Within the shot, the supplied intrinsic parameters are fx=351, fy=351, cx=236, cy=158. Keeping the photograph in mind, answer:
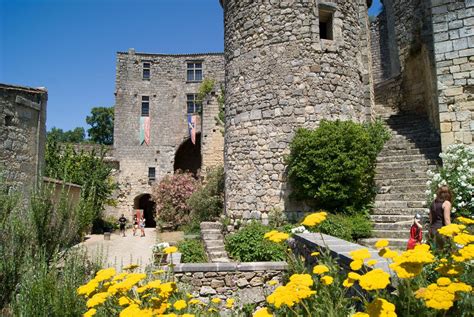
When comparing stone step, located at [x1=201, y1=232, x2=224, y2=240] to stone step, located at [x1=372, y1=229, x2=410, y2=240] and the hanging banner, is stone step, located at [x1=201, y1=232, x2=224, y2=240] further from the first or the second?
the hanging banner

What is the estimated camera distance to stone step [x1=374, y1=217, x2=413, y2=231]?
7094 millimetres

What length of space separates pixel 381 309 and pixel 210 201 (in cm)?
1143

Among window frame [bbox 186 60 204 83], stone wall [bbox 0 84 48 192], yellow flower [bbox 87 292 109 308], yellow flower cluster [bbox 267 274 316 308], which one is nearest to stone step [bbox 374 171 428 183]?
yellow flower cluster [bbox 267 274 316 308]

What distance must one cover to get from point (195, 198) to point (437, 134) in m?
8.96

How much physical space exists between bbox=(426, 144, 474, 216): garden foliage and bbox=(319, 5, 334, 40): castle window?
4.10m

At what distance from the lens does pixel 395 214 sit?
7695 millimetres

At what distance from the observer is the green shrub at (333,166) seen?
25.5ft

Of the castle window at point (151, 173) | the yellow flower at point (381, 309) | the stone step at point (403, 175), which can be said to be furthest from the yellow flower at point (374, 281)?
the castle window at point (151, 173)

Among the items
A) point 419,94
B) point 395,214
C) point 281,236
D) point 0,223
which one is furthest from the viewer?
point 419,94

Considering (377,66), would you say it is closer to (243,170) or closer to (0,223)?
(243,170)

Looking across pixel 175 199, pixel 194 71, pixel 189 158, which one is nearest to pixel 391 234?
pixel 175 199

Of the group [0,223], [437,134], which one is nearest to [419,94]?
[437,134]

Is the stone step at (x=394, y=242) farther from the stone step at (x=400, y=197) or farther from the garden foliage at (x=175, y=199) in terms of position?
the garden foliage at (x=175, y=199)

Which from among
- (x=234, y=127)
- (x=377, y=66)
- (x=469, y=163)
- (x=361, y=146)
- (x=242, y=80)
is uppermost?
(x=377, y=66)
